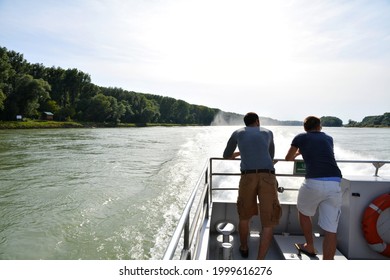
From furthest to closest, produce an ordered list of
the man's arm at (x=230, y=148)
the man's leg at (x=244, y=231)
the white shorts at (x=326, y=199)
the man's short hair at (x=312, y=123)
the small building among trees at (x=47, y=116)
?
the small building among trees at (x=47, y=116) < the man's leg at (x=244, y=231) < the man's arm at (x=230, y=148) < the man's short hair at (x=312, y=123) < the white shorts at (x=326, y=199)

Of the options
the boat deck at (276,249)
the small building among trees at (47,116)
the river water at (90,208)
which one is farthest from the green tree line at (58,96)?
the boat deck at (276,249)

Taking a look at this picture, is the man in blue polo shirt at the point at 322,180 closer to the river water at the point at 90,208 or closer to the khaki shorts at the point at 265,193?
the khaki shorts at the point at 265,193

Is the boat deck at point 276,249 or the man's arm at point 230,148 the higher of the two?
the man's arm at point 230,148

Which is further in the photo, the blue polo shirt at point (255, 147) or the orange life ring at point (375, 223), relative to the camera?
the orange life ring at point (375, 223)

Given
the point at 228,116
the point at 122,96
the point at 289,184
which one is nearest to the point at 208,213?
the point at 289,184

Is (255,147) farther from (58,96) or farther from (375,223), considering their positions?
(58,96)

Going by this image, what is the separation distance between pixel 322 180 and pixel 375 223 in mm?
1102

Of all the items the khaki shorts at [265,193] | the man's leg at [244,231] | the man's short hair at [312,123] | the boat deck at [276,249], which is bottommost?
the boat deck at [276,249]

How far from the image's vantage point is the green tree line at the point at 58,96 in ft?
166

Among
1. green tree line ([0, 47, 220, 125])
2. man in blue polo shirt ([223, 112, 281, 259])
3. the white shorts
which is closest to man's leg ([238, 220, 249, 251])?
man in blue polo shirt ([223, 112, 281, 259])

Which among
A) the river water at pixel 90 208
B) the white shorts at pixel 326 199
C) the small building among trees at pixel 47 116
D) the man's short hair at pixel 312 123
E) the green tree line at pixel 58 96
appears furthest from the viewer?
the small building among trees at pixel 47 116

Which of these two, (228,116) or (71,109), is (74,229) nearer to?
(71,109)

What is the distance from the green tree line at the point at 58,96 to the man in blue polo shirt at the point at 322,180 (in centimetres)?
5127

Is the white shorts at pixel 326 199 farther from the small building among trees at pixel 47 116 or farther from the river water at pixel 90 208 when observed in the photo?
the small building among trees at pixel 47 116
